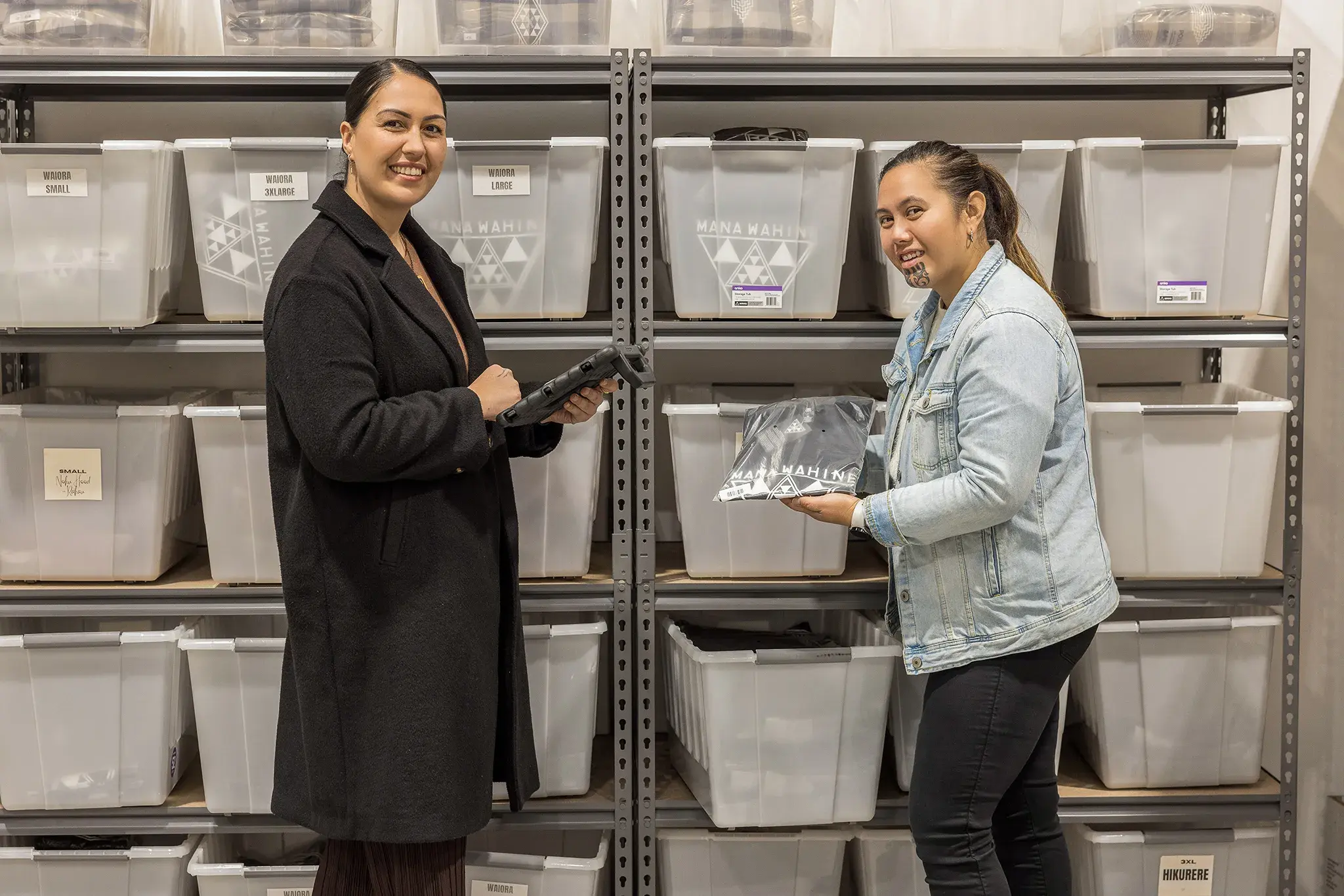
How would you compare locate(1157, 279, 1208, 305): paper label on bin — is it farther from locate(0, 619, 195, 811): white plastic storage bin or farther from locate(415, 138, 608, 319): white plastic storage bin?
locate(0, 619, 195, 811): white plastic storage bin

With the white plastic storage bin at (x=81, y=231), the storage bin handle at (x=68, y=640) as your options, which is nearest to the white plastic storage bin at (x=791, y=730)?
the storage bin handle at (x=68, y=640)

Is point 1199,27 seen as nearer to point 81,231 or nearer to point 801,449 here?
point 801,449

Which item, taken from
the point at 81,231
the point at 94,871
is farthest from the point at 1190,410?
the point at 94,871

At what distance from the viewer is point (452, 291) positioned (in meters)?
2.10

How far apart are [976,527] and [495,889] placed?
1339 millimetres

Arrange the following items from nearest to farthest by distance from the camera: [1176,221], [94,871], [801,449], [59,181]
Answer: [801,449]
[59,181]
[1176,221]
[94,871]

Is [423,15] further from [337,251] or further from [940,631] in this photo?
[940,631]

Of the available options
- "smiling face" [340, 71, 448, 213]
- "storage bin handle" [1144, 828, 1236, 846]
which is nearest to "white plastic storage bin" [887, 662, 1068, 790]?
"storage bin handle" [1144, 828, 1236, 846]

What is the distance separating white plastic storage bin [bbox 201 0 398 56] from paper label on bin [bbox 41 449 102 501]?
34.4 inches

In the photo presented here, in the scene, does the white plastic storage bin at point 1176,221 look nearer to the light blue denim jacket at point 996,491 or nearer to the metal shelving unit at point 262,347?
the light blue denim jacket at point 996,491

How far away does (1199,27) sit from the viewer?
2.46 m

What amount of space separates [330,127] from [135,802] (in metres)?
1.58

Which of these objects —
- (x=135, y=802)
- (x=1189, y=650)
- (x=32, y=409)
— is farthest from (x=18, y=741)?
(x=1189, y=650)

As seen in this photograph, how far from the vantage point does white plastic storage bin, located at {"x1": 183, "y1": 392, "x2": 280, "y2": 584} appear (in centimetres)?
241
